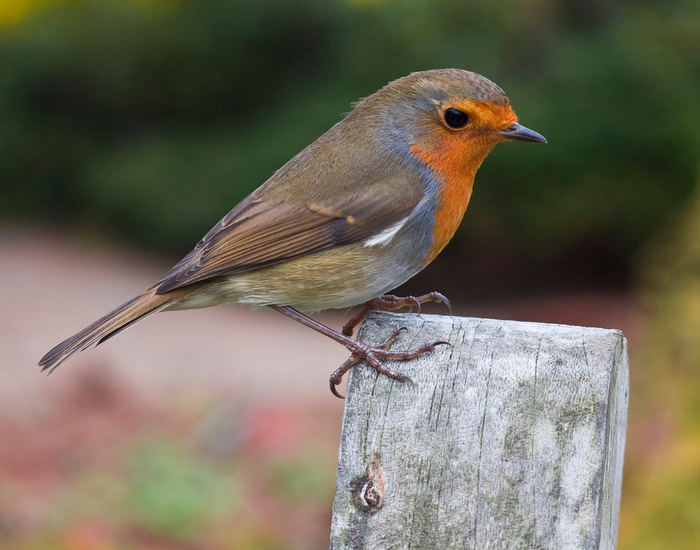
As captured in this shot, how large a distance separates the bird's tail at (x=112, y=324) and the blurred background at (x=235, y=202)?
199 centimetres

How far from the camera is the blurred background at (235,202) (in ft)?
15.0

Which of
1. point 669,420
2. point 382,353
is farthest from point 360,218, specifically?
point 669,420

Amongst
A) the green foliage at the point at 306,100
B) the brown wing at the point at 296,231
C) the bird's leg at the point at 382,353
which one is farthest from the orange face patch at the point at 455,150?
the green foliage at the point at 306,100

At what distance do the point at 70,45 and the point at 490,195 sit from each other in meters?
4.41

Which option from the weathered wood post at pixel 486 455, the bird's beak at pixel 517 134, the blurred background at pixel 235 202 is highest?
the blurred background at pixel 235 202

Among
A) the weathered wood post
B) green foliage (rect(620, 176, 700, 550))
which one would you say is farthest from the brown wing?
Result: green foliage (rect(620, 176, 700, 550))

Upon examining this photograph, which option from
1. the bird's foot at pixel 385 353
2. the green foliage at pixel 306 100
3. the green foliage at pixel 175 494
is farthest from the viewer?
the green foliage at pixel 306 100

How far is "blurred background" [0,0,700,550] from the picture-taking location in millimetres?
4582

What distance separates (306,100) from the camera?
801 centimetres

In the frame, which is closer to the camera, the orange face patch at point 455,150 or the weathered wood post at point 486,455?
the weathered wood post at point 486,455

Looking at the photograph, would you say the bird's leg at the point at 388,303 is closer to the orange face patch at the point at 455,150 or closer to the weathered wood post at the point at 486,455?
the orange face patch at the point at 455,150

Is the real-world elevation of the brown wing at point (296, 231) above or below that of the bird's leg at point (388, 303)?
above

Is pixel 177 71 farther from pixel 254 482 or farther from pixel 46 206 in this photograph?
pixel 254 482

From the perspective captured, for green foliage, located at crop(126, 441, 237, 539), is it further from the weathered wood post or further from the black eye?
the weathered wood post
